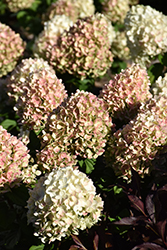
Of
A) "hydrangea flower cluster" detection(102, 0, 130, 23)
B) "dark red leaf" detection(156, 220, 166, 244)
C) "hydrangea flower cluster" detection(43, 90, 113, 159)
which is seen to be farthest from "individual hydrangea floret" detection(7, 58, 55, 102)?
"hydrangea flower cluster" detection(102, 0, 130, 23)

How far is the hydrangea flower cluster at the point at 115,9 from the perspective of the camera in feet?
12.7

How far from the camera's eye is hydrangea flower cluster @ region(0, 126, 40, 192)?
1635 mm

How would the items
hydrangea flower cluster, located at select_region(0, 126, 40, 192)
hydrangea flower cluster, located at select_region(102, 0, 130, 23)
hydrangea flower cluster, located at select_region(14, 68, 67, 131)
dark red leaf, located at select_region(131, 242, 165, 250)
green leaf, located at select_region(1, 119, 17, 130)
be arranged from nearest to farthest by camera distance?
1. dark red leaf, located at select_region(131, 242, 165, 250)
2. hydrangea flower cluster, located at select_region(0, 126, 40, 192)
3. hydrangea flower cluster, located at select_region(14, 68, 67, 131)
4. green leaf, located at select_region(1, 119, 17, 130)
5. hydrangea flower cluster, located at select_region(102, 0, 130, 23)

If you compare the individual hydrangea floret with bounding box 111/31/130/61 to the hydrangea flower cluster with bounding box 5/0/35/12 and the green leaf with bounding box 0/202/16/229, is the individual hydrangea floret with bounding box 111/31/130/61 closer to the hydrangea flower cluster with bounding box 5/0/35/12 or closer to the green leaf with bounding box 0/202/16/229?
the hydrangea flower cluster with bounding box 5/0/35/12

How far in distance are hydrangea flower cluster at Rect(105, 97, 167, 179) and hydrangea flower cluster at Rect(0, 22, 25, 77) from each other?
5.12ft

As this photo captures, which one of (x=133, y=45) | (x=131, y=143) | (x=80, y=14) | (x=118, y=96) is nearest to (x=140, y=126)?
(x=131, y=143)

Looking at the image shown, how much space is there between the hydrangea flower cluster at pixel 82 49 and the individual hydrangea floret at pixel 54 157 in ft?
3.44

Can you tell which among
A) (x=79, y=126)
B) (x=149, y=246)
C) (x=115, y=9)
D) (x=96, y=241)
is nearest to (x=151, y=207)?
(x=149, y=246)

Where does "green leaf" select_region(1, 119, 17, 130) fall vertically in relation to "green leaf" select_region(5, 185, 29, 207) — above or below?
above

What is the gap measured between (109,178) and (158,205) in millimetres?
490

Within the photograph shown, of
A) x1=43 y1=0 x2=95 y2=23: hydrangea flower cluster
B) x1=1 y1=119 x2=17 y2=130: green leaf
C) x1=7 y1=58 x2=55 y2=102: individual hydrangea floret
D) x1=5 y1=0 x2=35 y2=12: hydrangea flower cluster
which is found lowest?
x1=1 y1=119 x2=17 y2=130: green leaf

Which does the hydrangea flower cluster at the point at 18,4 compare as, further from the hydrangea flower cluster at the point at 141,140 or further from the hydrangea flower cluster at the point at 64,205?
the hydrangea flower cluster at the point at 64,205

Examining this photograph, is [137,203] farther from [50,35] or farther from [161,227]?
[50,35]

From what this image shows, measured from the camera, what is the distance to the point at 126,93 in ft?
6.48
